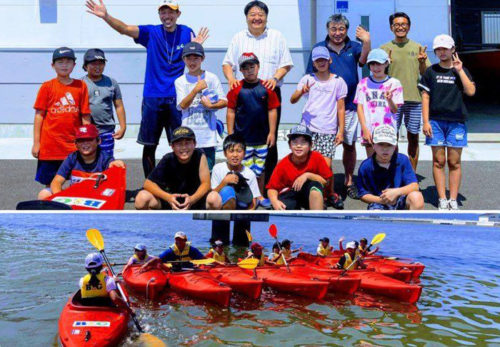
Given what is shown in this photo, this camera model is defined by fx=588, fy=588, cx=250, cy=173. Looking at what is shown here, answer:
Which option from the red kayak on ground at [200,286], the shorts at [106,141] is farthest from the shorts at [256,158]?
the shorts at [106,141]

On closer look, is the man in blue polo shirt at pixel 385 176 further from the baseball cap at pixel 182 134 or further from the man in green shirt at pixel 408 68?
the man in green shirt at pixel 408 68

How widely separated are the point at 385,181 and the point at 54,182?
3552 millimetres

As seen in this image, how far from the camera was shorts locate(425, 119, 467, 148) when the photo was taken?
7.40 m

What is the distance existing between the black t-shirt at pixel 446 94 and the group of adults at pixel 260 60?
0.59m

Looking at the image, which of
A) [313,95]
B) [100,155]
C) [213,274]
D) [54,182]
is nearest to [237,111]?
[313,95]

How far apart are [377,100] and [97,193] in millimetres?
3583

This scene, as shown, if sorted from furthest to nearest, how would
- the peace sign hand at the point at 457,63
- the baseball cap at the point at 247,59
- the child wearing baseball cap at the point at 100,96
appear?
the child wearing baseball cap at the point at 100,96
the peace sign hand at the point at 457,63
the baseball cap at the point at 247,59

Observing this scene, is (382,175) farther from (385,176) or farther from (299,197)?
(299,197)

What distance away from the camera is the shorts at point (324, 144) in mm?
7480

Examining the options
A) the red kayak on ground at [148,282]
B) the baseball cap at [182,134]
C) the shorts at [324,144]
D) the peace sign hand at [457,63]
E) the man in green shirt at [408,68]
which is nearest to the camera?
the baseball cap at [182,134]

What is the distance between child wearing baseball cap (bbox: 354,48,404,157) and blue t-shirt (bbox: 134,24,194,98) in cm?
233

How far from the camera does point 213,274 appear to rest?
8.73 m

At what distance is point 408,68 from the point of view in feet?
26.6

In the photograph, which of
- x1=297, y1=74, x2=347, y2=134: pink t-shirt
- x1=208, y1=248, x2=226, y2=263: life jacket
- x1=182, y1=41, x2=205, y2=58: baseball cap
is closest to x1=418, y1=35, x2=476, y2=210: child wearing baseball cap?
x1=297, y1=74, x2=347, y2=134: pink t-shirt
